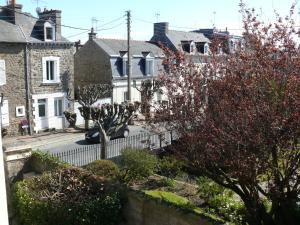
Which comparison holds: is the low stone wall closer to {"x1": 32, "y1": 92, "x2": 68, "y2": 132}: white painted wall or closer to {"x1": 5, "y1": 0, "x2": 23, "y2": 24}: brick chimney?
{"x1": 32, "y1": 92, "x2": 68, "y2": 132}: white painted wall

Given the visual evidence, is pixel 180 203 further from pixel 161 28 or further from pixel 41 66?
pixel 161 28

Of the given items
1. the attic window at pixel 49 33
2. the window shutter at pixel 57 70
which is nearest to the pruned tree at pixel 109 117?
the window shutter at pixel 57 70

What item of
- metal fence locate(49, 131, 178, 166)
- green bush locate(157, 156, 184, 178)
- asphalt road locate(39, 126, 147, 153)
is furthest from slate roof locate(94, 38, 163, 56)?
green bush locate(157, 156, 184, 178)

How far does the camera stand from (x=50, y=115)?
29.6 metres

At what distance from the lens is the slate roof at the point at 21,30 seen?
1056 inches

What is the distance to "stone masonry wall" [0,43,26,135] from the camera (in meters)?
26.8

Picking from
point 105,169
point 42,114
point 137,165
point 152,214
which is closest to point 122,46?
point 42,114

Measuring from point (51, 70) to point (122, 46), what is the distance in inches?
375

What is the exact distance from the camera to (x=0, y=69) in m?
26.4

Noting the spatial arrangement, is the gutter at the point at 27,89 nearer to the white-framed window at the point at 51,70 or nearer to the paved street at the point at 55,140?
the paved street at the point at 55,140

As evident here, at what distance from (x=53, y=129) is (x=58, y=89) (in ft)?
9.74

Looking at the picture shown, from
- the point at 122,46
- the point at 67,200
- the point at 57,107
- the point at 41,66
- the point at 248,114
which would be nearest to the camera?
the point at 248,114

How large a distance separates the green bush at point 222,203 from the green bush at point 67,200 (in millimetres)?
2216

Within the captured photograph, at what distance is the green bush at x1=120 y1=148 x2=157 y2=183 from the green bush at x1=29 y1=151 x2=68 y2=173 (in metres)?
2.42
